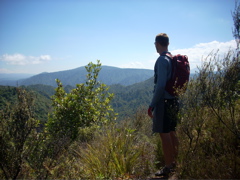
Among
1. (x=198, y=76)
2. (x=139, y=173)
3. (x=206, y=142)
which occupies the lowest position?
(x=139, y=173)

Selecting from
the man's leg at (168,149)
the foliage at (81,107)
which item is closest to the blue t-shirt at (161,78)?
the man's leg at (168,149)

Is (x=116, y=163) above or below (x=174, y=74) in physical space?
below

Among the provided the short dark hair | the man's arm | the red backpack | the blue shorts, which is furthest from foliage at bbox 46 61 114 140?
the short dark hair

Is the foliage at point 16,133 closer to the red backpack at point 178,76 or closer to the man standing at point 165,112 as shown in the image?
the man standing at point 165,112

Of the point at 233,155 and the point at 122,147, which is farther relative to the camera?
the point at 122,147

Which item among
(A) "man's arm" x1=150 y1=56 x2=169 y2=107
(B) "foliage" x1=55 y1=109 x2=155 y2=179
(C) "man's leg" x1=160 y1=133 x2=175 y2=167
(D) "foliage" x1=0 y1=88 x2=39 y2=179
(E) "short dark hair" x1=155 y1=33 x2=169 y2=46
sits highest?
(E) "short dark hair" x1=155 y1=33 x2=169 y2=46

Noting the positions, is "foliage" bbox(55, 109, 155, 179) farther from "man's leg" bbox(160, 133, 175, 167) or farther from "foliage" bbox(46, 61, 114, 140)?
"foliage" bbox(46, 61, 114, 140)

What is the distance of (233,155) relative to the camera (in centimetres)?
203

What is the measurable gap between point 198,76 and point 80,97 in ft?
15.1

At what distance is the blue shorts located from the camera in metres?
2.62

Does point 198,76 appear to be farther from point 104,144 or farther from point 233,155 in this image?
point 104,144

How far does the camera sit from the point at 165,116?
105 inches

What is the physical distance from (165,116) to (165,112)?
2.5 inches

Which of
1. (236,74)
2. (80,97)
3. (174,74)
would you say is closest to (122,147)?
(174,74)
